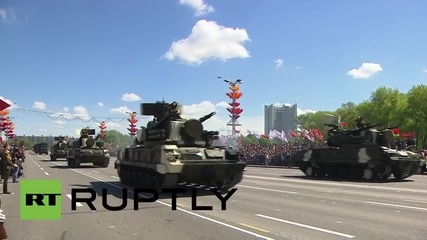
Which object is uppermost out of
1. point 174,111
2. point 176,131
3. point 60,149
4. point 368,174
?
point 174,111

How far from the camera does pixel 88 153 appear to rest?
37250 mm

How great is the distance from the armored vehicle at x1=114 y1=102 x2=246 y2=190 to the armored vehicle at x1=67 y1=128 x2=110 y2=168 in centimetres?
1796

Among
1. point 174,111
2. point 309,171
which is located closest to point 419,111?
point 309,171

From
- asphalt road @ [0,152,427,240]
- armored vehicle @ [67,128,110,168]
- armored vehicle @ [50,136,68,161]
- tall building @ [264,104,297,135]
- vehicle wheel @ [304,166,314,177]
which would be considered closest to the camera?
asphalt road @ [0,152,427,240]

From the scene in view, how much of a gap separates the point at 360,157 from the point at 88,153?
21956mm

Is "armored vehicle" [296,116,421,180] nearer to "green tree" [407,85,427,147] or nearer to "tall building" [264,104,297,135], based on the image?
"green tree" [407,85,427,147]

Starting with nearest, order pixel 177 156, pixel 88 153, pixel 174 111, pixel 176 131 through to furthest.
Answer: pixel 177 156 < pixel 176 131 < pixel 174 111 < pixel 88 153

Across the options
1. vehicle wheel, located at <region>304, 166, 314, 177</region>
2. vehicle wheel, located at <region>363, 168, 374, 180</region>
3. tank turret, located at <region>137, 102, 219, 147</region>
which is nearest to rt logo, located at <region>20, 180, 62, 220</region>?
tank turret, located at <region>137, 102, 219, 147</region>

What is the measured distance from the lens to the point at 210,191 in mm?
17000

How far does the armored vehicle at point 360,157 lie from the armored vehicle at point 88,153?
17504mm

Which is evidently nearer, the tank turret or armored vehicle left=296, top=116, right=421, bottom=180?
the tank turret

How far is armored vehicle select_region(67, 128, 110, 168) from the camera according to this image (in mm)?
37031

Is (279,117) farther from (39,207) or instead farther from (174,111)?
(39,207)

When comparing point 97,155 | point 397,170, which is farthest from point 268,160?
point 397,170
